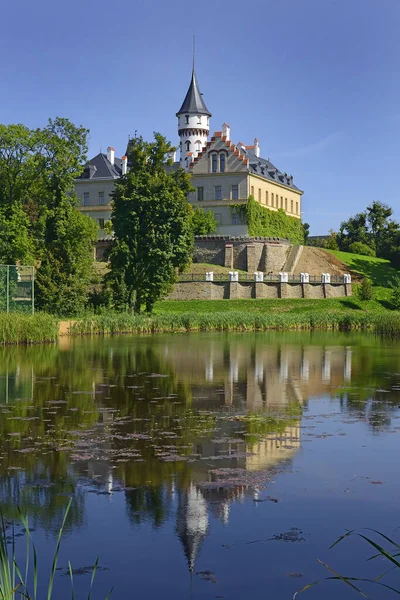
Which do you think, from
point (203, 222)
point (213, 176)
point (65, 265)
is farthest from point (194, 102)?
point (65, 265)

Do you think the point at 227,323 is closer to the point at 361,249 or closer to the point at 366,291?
the point at 366,291

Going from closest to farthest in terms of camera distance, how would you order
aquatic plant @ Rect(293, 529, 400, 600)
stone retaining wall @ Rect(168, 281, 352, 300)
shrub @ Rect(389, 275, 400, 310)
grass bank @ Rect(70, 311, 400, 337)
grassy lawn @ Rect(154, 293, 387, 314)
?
1. aquatic plant @ Rect(293, 529, 400, 600)
2. grass bank @ Rect(70, 311, 400, 337)
3. grassy lawn @ Rect(154, 293, 387, 314)
4. shrub @ Rect(389, 275, 400, 310)
5. stone retaining wall @ Rect(168, 281, 352, 300)

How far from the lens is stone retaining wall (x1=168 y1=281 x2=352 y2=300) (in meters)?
62.1

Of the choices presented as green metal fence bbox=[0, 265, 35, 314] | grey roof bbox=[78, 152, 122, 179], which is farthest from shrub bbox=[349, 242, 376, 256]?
green metal fence bbox=[0, 265, 35, 314]

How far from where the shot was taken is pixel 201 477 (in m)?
9.80

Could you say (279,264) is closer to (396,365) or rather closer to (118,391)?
(396,365)

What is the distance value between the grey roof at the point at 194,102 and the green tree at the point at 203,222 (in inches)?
694

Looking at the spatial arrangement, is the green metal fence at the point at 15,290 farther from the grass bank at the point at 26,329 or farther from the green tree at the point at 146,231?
the green tree at the point at 146,231

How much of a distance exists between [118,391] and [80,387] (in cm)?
116

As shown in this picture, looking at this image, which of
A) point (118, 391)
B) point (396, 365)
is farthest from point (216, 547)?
point (396, 365)

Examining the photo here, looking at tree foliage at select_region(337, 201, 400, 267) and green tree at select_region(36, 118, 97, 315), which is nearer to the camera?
green tree at select_region(36, 118, 97, 315)

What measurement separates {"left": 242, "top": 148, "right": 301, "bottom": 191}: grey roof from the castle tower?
5.41 metres

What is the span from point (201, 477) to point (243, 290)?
176 ft

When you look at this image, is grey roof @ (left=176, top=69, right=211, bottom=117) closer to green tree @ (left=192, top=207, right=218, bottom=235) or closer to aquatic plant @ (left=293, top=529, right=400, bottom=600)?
green tree @ (left=192, top=207, right=218, bottom=235)
